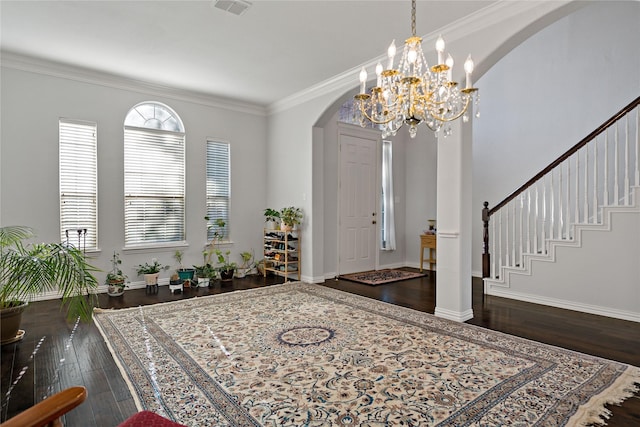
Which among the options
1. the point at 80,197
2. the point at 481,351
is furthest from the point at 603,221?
the point at 80,197

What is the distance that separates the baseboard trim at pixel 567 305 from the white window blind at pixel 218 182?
14.1 feet

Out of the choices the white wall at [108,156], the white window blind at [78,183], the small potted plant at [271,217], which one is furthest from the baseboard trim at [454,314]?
the white window blind at [78,183]

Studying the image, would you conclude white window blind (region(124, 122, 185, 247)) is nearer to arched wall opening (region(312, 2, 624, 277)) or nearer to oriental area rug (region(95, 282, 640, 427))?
oriental area rug (region(95, 282, 640, 427))

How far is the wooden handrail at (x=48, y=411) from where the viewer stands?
43.1 inches

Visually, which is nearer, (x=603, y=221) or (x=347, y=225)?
(x=603, y=221)

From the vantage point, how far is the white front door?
656 centimetres

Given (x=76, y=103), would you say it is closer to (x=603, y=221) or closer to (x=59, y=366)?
(x=59, y=366)

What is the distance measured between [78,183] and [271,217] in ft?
9.43

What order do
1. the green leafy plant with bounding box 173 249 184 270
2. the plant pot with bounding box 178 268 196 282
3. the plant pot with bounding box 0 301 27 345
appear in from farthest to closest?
the green leafy plant with bounding box 173 249 184 270 → the plant pot with bounding box 178 268 196 282 → the plant pot with bounding box 0 301 27 345

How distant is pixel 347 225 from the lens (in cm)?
662

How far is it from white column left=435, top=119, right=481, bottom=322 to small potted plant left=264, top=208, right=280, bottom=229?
3.00 m

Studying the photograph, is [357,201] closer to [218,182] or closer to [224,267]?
[218,182]

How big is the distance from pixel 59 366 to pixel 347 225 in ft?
15.1

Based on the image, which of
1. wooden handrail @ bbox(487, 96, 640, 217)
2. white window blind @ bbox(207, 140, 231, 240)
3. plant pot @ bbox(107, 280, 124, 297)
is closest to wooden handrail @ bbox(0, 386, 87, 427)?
plant pot @ bbox(107, 280, 124, 297)
